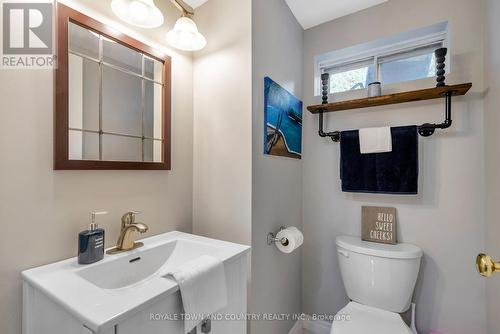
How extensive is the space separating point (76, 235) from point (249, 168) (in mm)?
780

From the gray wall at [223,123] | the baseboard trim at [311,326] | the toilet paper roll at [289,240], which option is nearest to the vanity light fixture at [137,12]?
the gray wall at [223,123]

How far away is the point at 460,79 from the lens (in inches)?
51.9

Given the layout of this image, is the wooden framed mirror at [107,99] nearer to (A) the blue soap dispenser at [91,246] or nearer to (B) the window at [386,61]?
(A) the blue soap dispenser at [91,246]

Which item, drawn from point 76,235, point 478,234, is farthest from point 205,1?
point 478,234

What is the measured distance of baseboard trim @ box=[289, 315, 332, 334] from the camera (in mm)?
1688

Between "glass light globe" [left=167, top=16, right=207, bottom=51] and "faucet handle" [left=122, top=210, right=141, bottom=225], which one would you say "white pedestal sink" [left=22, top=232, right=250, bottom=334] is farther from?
"glass light globe" [left=167, top=16, right=207, bottom=51]

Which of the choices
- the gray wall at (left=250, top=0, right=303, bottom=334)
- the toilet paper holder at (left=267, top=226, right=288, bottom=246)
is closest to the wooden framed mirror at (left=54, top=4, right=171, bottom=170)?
the gray wall at (left=250, top=0, right=303, bottom=334)

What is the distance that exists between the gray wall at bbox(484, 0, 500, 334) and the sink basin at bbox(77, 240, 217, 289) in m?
1.29

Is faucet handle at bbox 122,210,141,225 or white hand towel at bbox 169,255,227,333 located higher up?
faucet handle at bbox 122,210,141,225

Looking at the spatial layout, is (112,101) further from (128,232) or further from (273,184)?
(273,184)

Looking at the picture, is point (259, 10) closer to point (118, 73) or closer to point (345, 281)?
point (118, 73)

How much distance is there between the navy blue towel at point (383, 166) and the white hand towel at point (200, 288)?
1.09m

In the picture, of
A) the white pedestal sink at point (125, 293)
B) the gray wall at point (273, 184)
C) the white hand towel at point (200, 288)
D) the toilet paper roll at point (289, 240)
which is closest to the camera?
the white pedestal sink at point (125, 293)

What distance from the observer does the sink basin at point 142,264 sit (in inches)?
32.6
